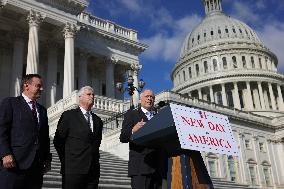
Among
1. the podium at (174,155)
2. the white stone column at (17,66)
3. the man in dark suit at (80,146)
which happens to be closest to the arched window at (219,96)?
the white stone column at (17,66)

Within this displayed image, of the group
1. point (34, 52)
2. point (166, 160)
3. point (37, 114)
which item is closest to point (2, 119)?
point (37, 114)

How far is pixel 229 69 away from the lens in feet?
266

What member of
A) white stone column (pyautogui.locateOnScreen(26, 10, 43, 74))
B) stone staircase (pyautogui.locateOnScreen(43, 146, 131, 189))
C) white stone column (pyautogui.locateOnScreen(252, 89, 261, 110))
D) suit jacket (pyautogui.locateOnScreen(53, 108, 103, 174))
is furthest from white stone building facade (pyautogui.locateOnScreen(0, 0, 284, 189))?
white stone column (pyautogui.locateOnScreen(252, 89, 261, 110))

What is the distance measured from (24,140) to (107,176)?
9101mm

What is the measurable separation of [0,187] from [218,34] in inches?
3584

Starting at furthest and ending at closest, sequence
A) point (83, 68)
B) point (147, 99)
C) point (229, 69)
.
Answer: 1. point (229, 69)
2. point (83, 68)
3. point (147, 99)

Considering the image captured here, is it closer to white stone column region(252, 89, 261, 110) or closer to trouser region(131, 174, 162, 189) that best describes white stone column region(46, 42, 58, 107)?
trouser region(131, 174, 162, 189)

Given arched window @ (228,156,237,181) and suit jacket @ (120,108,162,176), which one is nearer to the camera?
suit jacket @ (120,108,162,176)

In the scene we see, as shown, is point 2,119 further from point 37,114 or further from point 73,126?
point 73,126

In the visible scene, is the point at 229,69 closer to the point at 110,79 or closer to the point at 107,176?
the point at 110,79

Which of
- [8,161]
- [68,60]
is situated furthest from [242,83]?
[8,161]

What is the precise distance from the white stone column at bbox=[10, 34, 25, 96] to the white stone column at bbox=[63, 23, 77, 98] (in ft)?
13.0

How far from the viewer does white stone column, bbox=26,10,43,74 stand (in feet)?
90.9

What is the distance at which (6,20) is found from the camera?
3100 cm
